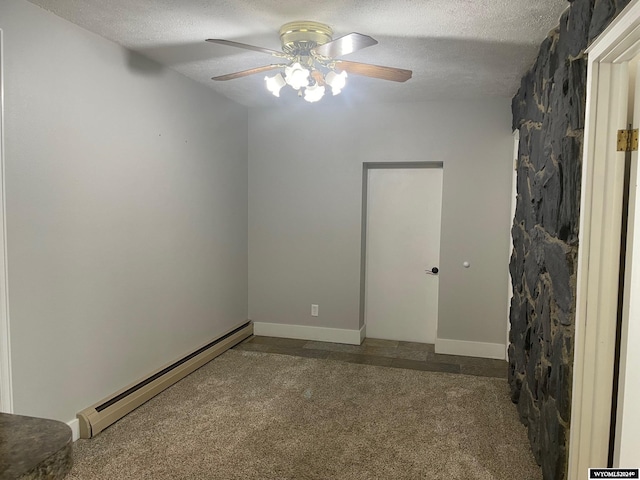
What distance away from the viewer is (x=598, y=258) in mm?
1763

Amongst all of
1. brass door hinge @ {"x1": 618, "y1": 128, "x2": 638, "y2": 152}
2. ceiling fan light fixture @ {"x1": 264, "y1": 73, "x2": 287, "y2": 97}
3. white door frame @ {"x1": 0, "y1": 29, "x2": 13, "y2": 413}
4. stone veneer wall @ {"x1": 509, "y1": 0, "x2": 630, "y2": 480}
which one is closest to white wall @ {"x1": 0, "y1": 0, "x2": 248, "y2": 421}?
white door frame @ {"x1": 0, "y1": 29, "x2": 13, "y2": 413}

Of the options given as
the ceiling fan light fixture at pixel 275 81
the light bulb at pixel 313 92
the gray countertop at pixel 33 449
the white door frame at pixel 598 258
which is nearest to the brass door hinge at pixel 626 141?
the white door frame at pixel 598 258

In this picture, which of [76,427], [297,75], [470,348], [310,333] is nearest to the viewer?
[297,75]

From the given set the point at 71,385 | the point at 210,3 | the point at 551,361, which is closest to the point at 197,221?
the point at 71,385

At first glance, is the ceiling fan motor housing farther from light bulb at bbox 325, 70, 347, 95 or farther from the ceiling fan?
light bulb at bbox 325, 70, 347, 95

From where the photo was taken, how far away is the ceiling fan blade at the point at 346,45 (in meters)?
2.04

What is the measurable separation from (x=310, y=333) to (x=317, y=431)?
1.92 metres

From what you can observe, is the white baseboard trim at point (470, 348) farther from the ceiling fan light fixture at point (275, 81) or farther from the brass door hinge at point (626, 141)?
the ceiling fan light fixture at point (275, 81)

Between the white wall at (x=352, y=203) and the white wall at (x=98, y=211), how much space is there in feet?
2.40

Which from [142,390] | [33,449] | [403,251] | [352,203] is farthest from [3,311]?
[403,251]

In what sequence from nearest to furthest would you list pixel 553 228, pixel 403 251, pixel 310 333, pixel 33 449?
pixel 33 449
pixel 553 228
pixel 403 251
pixel 310 333

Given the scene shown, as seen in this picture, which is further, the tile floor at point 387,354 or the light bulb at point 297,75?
the tile floor at point 387,354

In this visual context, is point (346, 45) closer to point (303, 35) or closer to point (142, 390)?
point (303, 35)

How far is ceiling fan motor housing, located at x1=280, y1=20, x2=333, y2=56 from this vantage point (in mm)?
2439
